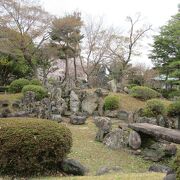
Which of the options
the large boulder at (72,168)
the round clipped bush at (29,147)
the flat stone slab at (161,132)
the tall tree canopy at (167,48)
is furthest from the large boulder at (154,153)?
the tall tree canopy at (167,48)

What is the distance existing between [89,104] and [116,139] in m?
6.82

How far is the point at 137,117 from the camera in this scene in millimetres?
14766

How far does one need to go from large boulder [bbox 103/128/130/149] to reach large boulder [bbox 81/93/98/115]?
6385 millimetres

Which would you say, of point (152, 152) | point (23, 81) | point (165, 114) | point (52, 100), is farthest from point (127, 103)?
point (152, 152)

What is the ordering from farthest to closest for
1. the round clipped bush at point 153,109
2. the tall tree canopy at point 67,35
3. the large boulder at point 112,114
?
the tall tree canopy at point 67,35
the large boulder at point 112,114
the round clipped bush at point 153,109

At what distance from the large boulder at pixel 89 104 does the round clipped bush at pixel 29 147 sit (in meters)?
10.4

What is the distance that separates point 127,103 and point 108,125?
23.4 ft

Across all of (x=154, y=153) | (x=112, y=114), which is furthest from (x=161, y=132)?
(x=112, y=114)

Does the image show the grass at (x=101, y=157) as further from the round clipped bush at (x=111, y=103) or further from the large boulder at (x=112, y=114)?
the round clipped bush at (x=111, y=103)

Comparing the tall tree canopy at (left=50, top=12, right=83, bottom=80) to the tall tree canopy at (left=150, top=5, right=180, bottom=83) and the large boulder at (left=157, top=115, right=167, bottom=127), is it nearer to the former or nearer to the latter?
the tall tree canopy at (left=150, top=5, right=180, bottom=83)

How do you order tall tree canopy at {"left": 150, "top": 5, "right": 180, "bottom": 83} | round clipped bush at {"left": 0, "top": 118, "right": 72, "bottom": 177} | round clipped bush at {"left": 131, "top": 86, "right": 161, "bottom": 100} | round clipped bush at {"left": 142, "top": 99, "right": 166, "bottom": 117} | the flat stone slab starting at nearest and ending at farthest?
round clipped bush at {"left": 0, "top": 118, "right": 72, "bottom": 177} → the flat stone slab → round clipped bush at {"left": 142, "top": 99, "right": 166, "bottom": 117} → round clipped bush at {"left": 131, "top": 86, "right": 161, "bottom": 100} → tall tree canopy at {"left": 150, "top": 5, "right": 180, "bottom": 83}

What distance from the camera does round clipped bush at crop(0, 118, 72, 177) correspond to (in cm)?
619

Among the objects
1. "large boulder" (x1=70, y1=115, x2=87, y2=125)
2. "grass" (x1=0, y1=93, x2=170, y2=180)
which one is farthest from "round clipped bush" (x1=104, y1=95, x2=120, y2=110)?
"grass" (x1=0, y1=93, x2=170, y2=180)

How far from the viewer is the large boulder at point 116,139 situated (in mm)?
10281
